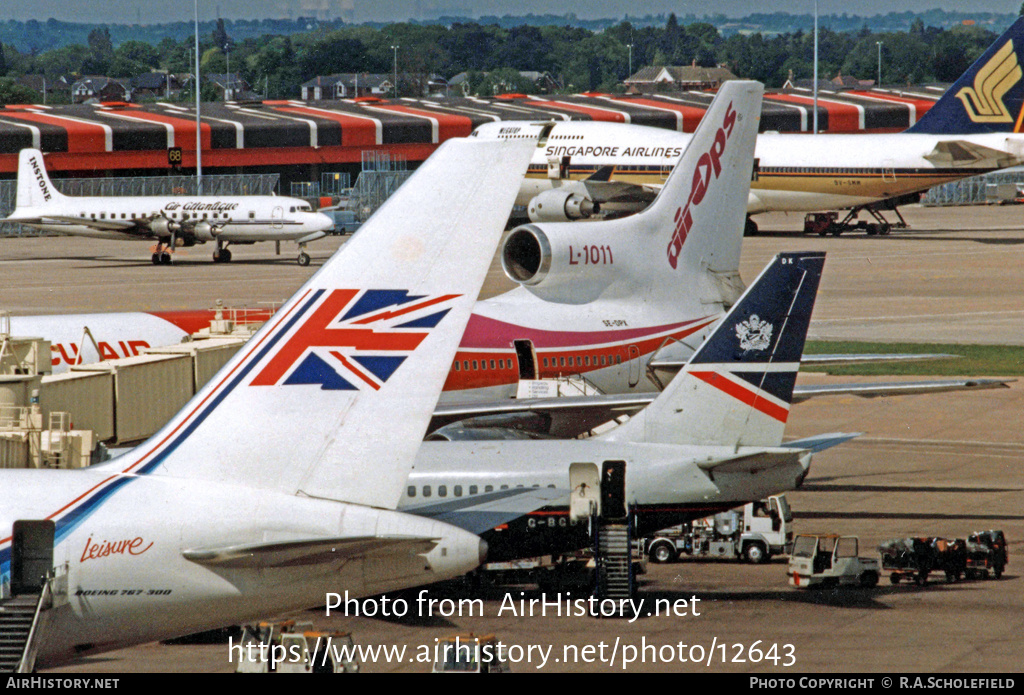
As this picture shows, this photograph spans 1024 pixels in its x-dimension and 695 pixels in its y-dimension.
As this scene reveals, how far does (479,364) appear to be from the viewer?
104 feet

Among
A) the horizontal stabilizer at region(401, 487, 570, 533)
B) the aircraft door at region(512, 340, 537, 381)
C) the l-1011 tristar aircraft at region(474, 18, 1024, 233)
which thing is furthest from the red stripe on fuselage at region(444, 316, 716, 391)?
the l-1011 tristar aircraft at region(474, 18, 1024, 233)

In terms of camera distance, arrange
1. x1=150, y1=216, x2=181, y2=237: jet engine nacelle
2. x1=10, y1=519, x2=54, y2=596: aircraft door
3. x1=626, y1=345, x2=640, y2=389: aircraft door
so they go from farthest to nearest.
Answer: x1=150, y1=216, x2=181, y2=237: jet engine nacelle → x1=626, y1=345, x2=640, y2=389: aircraft door → x1=10, y1=519, x2=54, y2=596: aircraft door

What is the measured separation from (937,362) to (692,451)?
3092 cm

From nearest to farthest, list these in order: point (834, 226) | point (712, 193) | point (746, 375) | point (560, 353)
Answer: point (746, 375), point (560, 353), point (712, 193), point (834, 226)

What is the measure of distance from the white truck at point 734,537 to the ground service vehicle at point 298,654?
379 inches

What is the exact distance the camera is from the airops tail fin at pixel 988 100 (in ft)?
306

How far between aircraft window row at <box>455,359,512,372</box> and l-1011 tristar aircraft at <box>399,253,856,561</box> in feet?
25.9

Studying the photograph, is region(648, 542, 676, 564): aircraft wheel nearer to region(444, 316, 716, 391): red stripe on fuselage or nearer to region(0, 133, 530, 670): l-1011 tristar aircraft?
region(444, 316, 716, 391): red stripe on fuselage

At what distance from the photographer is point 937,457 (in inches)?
1412

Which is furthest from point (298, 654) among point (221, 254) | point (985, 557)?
point (221, 254)

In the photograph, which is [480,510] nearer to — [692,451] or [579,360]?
[692,451]

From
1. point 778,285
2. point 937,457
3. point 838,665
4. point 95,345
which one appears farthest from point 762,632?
point 95,345

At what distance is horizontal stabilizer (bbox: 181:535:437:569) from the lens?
1159 cm

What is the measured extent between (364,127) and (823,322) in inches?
3311
